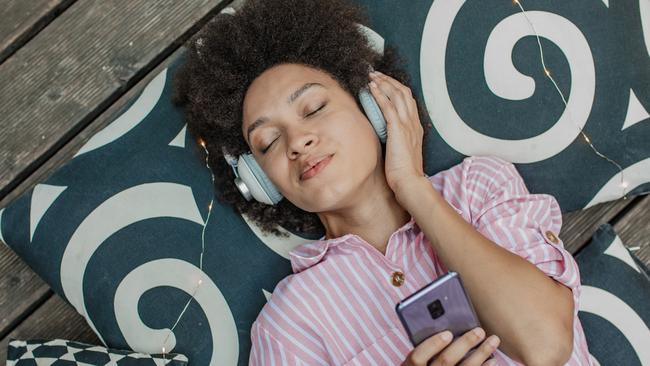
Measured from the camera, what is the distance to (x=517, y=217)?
3.71ft

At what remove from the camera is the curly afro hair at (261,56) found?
4.07 feet

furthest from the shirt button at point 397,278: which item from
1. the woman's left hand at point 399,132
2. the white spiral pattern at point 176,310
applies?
the white spiral pattern at point 176,310

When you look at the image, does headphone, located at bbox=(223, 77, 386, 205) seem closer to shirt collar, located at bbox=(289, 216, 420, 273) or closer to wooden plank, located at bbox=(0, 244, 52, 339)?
shirt collar, located at bbox=(289, 216, 420, 273)

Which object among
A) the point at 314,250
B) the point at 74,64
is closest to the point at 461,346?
the point at 314,250

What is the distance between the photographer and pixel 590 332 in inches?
49.1

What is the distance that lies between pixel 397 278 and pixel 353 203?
0.17 metres

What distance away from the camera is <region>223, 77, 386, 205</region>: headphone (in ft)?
3.97

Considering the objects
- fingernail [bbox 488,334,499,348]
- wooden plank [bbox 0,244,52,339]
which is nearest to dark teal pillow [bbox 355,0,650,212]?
fingernail [bbox 488,334,499,348]

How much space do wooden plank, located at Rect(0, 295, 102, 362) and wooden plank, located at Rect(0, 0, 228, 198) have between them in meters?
0.31

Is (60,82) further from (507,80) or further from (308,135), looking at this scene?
(507,80)

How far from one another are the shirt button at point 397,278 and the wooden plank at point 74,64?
2.60 ft

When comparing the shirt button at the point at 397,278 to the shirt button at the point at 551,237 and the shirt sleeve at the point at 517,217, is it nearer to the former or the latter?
the shirt sleeve at the point at 517,217

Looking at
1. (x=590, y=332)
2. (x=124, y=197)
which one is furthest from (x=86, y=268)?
(x=590, y=332)

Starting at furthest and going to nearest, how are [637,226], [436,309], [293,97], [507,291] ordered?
[637,226] < [293,97] < [507,291] < [436,309]
